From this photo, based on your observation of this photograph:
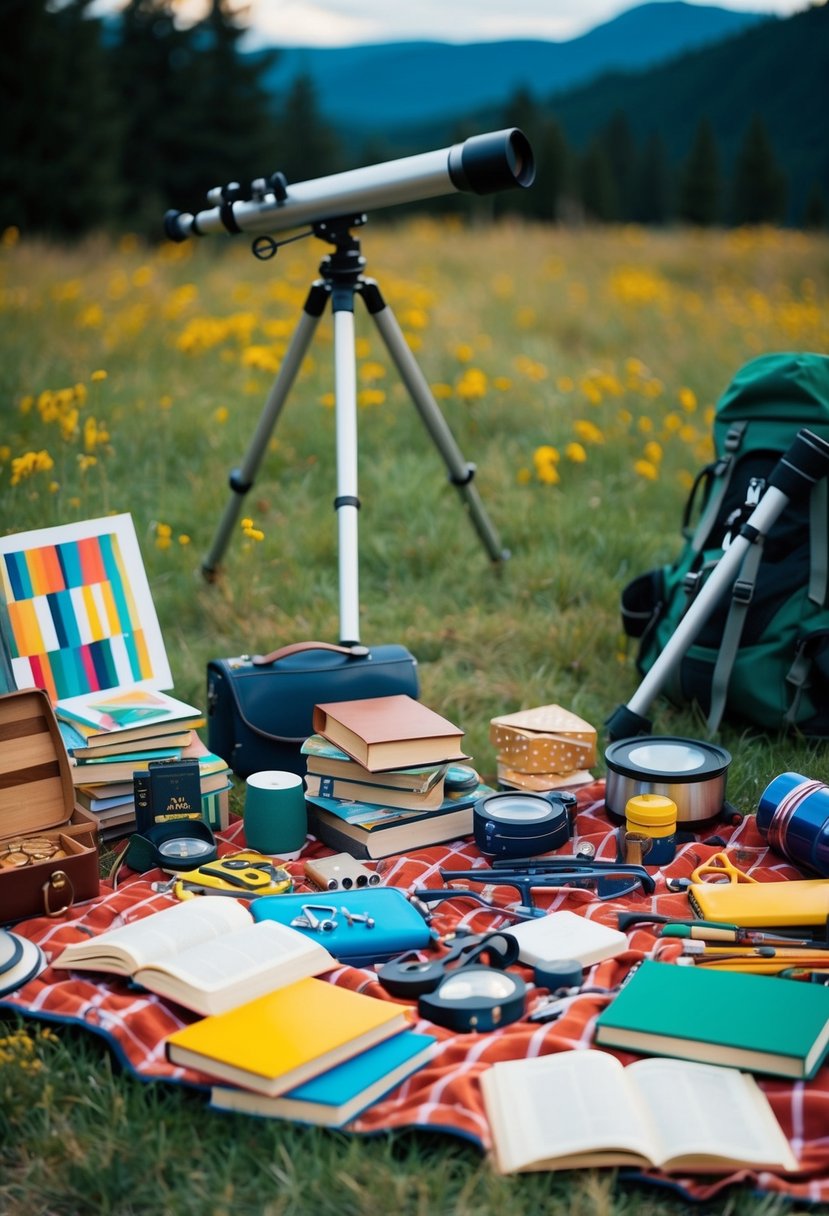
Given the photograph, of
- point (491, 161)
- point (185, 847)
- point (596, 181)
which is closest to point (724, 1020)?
point (185, 847)

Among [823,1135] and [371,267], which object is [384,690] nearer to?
[823,1135]

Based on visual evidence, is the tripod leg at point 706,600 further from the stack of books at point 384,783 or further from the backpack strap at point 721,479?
the stack of books at point 384,783

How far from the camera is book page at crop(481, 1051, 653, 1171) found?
1749 mm

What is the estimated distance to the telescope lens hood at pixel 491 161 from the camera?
2885 millimetres

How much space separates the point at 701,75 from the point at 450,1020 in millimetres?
47455

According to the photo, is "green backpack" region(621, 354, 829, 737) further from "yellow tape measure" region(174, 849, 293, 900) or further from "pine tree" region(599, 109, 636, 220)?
"pine tree" region(599, 109, 636, 220)

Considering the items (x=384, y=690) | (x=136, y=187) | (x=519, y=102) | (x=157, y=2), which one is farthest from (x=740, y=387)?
(x=519, y=102)

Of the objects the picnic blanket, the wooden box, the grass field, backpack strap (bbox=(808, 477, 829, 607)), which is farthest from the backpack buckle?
the wooden box

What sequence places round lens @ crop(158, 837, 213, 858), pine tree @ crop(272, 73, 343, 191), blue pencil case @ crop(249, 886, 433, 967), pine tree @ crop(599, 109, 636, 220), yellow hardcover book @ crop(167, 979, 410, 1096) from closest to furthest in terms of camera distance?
yellow hardcover book @ crop(167, 979, 410, 1096), blue pencil case @ crop(249, 886, 433, 967), round lens @ crop(158, 837, 213, 858), pine tree @ crop(272, 73, 343, 191), pine tree @ crop(599, 109, 636, 220)

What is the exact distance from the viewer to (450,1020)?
6.84 ft

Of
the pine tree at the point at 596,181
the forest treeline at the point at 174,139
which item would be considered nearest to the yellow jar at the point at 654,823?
the forest treeline at the point at 174,139

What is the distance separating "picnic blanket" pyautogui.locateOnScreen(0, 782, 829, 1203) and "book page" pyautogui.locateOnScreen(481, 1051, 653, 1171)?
0.04 meters

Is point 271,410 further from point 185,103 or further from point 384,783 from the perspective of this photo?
point 185,103

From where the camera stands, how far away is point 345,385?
136 inches
